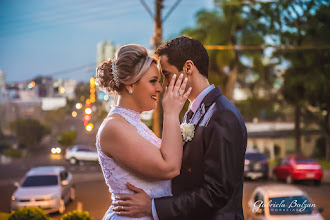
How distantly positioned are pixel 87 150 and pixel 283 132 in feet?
80.7

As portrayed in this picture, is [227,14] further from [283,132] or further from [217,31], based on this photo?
[283,132]

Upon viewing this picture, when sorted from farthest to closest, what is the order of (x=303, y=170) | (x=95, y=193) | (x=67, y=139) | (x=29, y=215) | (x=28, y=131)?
(x=67, y=139) → (x=28, y=131) → (x=303, y=170) → (x=95, y=193) → (x=29, y=215)

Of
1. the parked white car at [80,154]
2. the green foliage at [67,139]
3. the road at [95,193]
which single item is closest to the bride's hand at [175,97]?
the road at [95,193]

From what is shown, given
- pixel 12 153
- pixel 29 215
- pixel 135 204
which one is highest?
pixel 135 204

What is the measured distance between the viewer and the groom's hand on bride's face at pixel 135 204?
2.93m

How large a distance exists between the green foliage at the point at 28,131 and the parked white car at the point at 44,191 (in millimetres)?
38616

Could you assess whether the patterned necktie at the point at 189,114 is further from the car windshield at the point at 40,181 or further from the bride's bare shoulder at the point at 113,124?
the car windshield at the point at 40,181

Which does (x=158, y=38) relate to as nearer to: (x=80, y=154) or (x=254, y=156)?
(x=254, y=156)

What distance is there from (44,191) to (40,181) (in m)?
0.77

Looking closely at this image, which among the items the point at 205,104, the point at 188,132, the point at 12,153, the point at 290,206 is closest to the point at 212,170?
the point at 188,132

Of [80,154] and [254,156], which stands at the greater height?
[254,156]

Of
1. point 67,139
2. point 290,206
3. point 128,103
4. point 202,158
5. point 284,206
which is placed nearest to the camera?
point 202,158

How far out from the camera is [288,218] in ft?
26.5

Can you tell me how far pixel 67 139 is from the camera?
54.5 m
